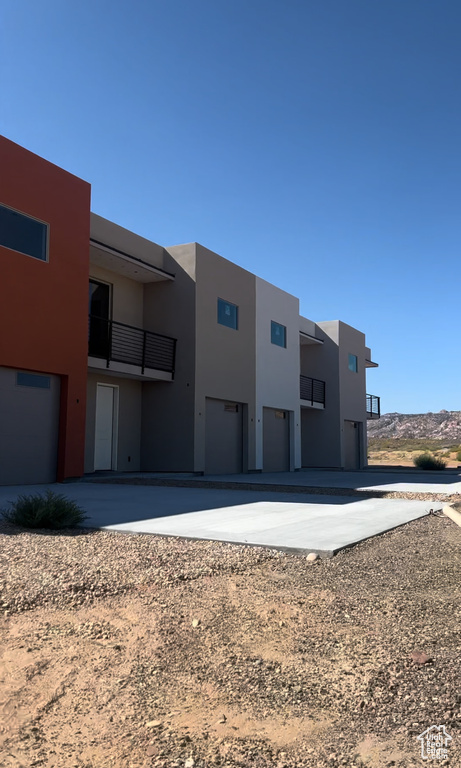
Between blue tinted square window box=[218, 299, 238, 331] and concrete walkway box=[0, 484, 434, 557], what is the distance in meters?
8.24

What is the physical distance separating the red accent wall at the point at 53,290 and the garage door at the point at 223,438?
18.5 feet

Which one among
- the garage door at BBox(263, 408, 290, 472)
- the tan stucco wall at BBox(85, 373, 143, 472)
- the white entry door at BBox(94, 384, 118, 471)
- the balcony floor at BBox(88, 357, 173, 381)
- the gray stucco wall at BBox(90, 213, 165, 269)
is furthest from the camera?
the garage door at BBox(263, 408, 290, 472)

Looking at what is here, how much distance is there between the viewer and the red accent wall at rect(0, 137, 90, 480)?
12.3m

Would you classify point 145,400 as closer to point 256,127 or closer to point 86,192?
point 86,192

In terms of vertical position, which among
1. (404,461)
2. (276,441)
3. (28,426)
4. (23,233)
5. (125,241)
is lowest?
(404,461)

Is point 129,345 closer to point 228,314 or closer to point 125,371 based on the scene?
point 125,371

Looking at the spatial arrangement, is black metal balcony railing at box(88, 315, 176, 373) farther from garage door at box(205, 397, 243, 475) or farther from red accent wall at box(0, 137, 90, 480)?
garage door at box(205, 397, 243, 475)

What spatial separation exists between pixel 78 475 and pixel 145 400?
15.9 ft

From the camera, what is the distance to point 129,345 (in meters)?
17.3

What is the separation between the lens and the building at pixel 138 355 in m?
12.7

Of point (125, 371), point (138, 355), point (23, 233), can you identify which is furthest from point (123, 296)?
point (23, 233)

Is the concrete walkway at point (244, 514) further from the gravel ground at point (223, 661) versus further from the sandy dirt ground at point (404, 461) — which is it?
the sandy dirt ground at point (404, 461)

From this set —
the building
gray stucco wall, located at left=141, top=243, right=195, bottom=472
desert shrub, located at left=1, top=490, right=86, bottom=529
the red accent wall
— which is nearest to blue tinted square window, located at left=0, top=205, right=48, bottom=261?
the building

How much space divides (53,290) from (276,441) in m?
11.9
